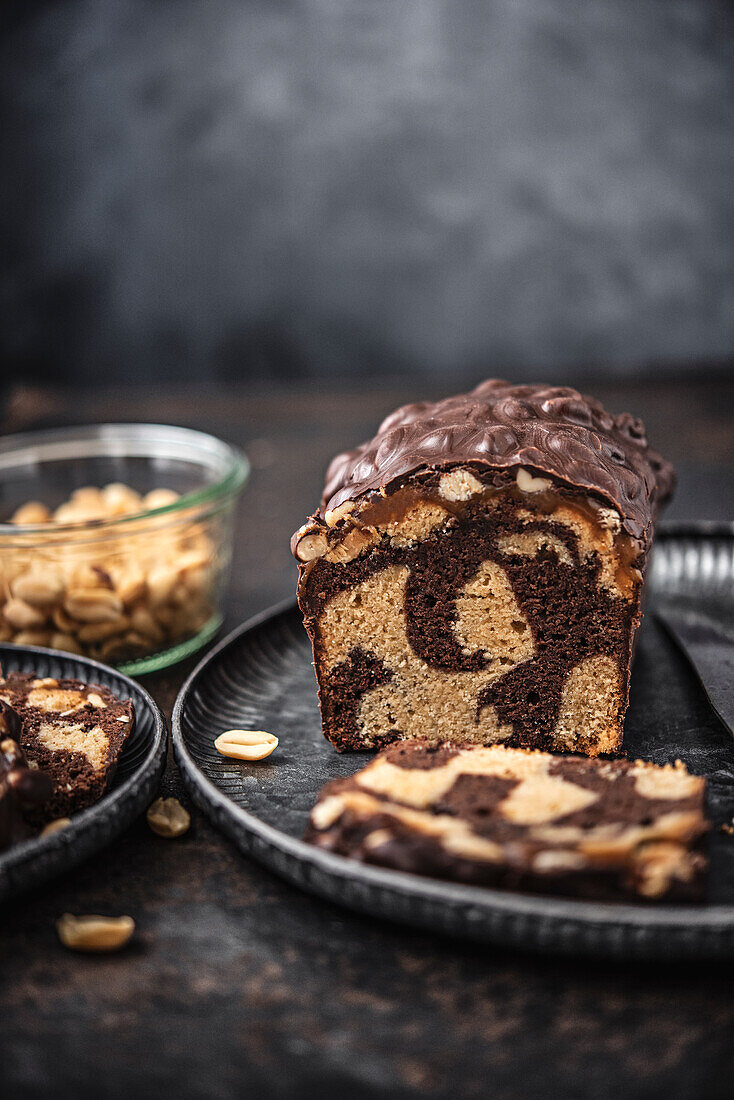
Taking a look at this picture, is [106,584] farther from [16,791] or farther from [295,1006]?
[295,1006]

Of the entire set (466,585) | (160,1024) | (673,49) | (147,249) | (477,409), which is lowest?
(160,1024)

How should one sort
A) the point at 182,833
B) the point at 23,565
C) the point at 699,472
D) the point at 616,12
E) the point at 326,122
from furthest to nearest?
the point at 326,122 → the point at 616,12 → the point at 699,472 → the point at 23,565 → the point at 182,833

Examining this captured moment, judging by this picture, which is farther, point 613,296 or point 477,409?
point 613,296

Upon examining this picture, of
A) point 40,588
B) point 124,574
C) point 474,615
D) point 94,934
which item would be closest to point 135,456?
point 124,574

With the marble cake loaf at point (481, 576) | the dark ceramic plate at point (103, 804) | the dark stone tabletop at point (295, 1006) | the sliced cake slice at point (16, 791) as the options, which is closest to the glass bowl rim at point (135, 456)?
the dark ceramic plate at point (103, 804)

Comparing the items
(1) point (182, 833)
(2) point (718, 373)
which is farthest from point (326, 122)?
(1) point (182, 833)

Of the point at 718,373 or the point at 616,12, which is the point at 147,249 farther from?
the point at 718,373

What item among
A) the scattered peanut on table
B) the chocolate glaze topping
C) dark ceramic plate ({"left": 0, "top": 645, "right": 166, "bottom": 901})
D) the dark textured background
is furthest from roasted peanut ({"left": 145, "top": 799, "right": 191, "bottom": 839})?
the dark textured background
